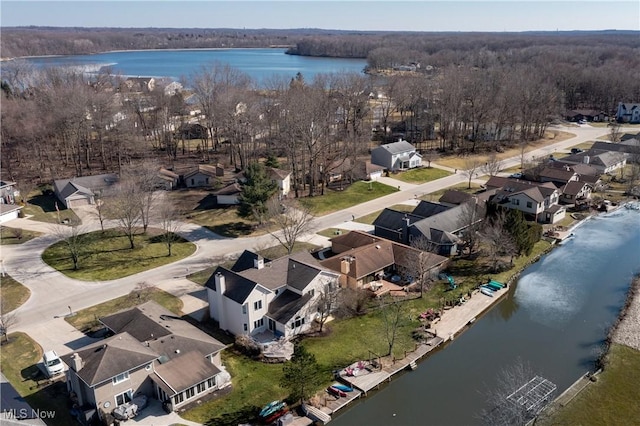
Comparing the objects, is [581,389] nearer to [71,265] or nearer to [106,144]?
[71,265]

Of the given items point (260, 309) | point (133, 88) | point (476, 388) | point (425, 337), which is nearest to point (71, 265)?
point (260, 309)

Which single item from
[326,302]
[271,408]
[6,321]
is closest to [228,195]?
[6,321]

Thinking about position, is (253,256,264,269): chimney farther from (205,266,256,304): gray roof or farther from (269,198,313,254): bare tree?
(269,198,313,254): bare tree

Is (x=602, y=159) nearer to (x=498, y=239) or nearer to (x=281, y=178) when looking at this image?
(x=498, y=239)

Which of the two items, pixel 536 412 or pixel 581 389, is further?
pixel 581 389

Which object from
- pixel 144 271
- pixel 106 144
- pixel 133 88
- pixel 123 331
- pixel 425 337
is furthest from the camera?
pixel 133 88

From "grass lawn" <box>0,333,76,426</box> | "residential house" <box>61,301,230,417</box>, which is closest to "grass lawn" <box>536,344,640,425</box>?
"residential house" <box>61,301,230,417</box>

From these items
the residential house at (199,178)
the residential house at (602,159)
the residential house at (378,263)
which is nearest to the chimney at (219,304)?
the residential house at (378,263)

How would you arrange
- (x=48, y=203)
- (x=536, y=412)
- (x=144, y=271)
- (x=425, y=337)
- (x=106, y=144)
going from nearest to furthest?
1. (x=536, y=412)
2. (x=425, y=337)
3. (x=144, y=271)
4. (x=48, y=203)
5. (x=106, y=144)
